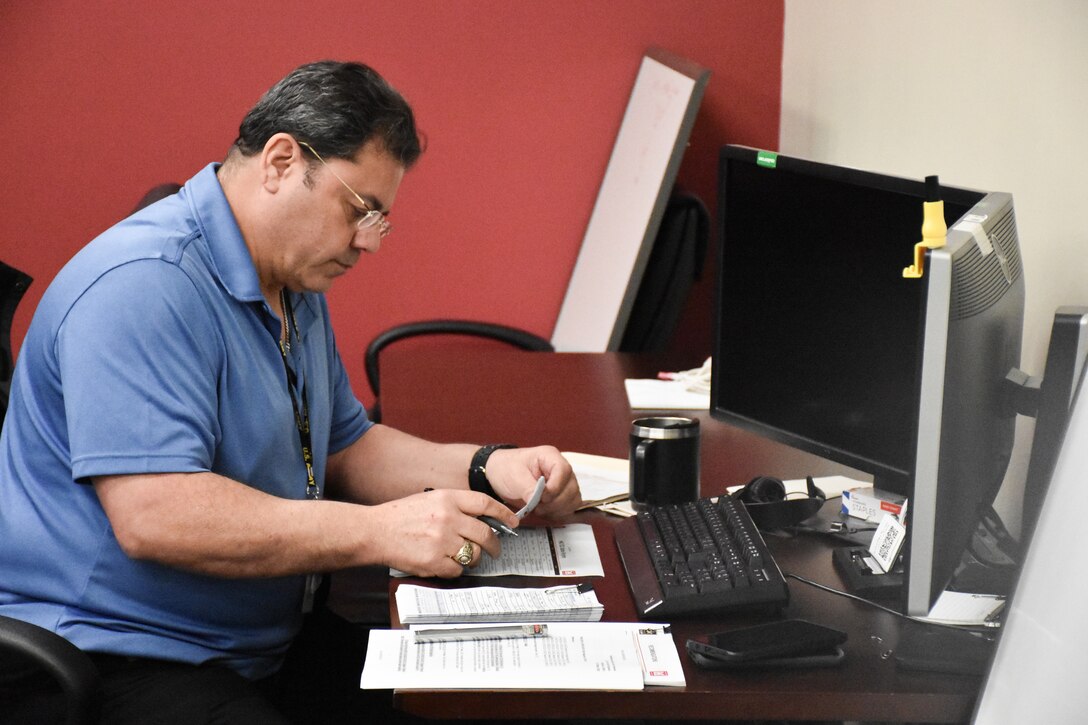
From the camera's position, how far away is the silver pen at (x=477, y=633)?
1.13 meters

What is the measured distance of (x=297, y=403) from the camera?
5.13 feet

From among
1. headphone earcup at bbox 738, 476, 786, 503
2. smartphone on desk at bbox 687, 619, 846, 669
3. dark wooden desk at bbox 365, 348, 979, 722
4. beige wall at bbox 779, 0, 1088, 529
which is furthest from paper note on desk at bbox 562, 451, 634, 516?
beige wall at bbox 779, 0, 1088, 529

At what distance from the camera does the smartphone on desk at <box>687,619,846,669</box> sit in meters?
1.07

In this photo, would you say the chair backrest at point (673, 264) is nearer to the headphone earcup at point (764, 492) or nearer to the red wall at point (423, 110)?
the red wall at point (423, 110)

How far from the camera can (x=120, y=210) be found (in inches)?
129

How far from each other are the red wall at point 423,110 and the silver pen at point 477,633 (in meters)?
2.32

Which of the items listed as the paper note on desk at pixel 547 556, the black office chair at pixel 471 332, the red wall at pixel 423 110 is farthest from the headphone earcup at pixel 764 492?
the red wall at pixel 423 110

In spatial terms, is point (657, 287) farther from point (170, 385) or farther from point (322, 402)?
point (170, 385)

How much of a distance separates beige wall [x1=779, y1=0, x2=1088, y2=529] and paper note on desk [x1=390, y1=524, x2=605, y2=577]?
641 mm

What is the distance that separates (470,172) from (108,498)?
2198 mm

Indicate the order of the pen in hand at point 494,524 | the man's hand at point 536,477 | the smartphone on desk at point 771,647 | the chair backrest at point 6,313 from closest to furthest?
the smartphone on desk at point 771,647 → the pen in hand at point 494,524 → the man's hand at point 536,477 → the chair backrest at point 6,313

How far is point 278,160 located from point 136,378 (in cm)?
35

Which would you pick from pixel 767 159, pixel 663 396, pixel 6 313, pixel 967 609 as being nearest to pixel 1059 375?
pixel 967 609

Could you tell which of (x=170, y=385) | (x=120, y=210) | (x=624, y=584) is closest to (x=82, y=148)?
(x=120, y=210)
